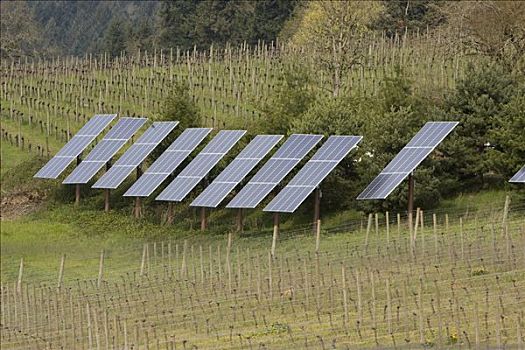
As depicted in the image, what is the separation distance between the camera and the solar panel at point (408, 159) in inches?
1476

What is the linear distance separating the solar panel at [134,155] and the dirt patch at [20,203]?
288cm

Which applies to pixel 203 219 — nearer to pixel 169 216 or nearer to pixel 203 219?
pixel 203 219

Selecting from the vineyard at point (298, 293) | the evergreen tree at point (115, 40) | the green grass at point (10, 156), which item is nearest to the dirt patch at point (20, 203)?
the green grass at point (10, 156)

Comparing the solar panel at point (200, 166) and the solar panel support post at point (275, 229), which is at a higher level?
the solar panel at point (200, 166)

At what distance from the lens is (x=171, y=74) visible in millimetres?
61625

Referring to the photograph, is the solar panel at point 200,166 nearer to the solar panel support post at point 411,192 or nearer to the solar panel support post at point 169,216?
the solar panel support post at point 169,216

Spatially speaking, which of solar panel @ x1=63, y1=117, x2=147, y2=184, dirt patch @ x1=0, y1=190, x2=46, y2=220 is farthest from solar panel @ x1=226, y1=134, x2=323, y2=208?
dirt patch @ x1=0, y1=190, x2=46, y2=220

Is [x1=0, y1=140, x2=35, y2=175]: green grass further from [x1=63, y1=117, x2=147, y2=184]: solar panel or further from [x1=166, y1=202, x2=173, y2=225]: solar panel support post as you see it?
[x1=166, y1=202, x2=173, y2=225]: solar panel support post

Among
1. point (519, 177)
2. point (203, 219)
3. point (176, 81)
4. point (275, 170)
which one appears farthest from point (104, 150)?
point (519, 177)

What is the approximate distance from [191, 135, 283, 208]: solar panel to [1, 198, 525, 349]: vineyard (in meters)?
1.46

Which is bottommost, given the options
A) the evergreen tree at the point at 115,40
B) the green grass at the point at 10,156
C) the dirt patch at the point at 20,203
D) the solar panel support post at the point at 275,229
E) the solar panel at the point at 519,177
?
the dirt patch at the point at 20,203

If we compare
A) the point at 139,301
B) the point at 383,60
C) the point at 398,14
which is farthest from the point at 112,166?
the point at 398,14

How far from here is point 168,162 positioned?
42.6 m

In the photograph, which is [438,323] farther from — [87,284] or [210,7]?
[210,7]
